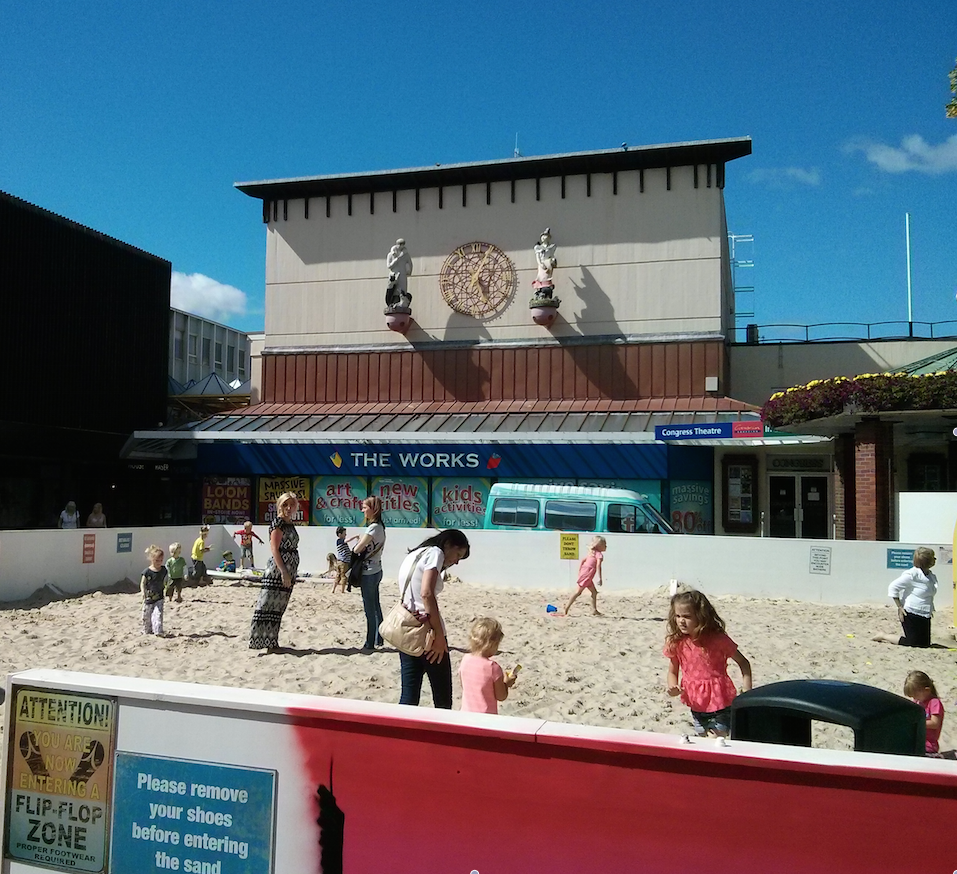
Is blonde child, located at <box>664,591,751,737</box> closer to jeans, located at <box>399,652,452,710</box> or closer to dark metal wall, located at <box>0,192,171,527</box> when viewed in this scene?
jeans, located at <box>399,652,452,710</box>

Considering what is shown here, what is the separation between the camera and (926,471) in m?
21.9

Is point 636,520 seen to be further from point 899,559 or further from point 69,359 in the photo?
point 69,359

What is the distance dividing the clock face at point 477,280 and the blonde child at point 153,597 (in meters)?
16.4

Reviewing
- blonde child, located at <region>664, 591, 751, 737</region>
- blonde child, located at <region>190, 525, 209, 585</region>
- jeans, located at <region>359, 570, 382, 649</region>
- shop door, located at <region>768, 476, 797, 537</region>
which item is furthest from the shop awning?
blonde child, located at <region>664, 591, 751, 737</region>

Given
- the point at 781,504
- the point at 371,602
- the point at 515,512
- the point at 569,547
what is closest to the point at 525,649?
the point at 371,602

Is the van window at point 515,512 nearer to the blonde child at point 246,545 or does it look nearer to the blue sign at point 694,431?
the blonde child at point 246,545

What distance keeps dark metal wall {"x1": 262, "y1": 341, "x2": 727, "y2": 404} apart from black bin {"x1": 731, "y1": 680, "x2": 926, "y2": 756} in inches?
807

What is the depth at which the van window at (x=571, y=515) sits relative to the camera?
54.0ft

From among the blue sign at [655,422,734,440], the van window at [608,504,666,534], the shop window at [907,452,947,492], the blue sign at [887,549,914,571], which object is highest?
the blue sign at [655,422,734,440]

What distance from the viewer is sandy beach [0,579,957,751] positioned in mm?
7559

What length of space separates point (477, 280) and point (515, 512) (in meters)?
10.4

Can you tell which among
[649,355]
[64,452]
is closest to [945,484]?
[649,355]

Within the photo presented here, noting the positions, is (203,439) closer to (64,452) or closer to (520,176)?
(64,452)

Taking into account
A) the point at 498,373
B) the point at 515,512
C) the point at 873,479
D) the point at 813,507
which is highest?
the point at 498,373
